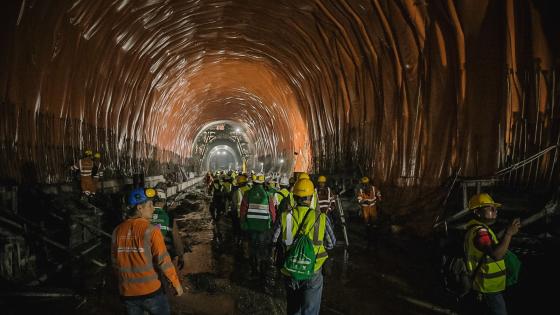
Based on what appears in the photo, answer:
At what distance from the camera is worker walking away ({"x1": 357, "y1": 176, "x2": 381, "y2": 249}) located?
29.2ft

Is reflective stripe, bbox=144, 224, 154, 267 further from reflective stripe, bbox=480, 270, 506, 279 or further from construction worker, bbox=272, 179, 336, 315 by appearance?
reflective stripe, bbox=480, 270, 506, 279

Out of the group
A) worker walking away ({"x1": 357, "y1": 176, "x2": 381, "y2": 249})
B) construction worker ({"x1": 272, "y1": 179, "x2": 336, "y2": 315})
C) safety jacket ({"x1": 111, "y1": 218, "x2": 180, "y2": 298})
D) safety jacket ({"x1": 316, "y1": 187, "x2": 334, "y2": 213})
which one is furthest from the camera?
worker walking away ({"x1": 357, "y1": 176, "x2": 381, "y2": 249})

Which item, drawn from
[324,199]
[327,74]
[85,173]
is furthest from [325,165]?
[85,173]

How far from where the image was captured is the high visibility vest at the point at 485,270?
2.97 meters

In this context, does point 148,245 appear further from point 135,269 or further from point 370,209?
point 370,209

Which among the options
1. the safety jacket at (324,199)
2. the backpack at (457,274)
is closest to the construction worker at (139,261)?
the backpack at (457,274)

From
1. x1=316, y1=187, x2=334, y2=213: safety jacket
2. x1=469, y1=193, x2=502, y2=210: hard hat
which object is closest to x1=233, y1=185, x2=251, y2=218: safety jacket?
x1=316, y1=187, x2=334, y2=213: safety jacket

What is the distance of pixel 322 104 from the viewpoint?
14242mm

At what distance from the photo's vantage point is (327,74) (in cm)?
1290

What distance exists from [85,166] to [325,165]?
8.35m

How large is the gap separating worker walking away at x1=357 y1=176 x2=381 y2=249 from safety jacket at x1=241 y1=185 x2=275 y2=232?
3765mm

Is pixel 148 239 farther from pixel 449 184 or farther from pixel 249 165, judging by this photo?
pixel 249 165

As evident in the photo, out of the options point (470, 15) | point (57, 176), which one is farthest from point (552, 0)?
point (57, 176)

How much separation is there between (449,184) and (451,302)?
3050 millimetres
